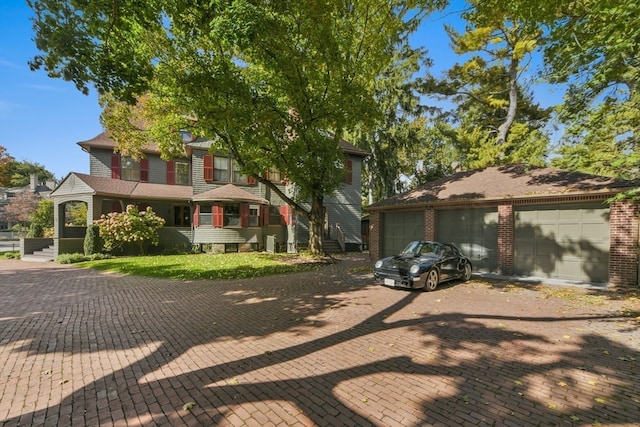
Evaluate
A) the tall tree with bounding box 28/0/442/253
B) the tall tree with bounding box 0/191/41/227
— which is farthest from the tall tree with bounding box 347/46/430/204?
the tall tree with bounding box 0/191/41/227

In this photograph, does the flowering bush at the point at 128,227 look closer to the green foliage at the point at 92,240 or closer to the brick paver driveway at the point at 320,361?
the green foliage at the point at 92,240

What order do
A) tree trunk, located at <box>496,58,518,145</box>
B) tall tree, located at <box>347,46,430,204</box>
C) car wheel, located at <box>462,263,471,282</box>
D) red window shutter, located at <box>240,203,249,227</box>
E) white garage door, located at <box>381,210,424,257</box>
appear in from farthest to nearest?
tall tree, located at <box>347,46,430,204</box> < tree trunk, located at <box>496,58,518,145</box> < red window shutter, located at <box>240,203,249,227</box> < white garage door, located at <box>381,210,424,257</box> < car wheel, located at <box>462,263,471,282</box>

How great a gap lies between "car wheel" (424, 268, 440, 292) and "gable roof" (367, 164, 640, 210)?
16.4 feet

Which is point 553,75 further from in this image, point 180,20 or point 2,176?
point 2,176

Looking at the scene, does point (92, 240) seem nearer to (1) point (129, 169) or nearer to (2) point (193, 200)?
(2) point (193, 200)

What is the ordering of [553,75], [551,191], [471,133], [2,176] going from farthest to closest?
1. [2,176]
2. [471,133]
3. [551,191]
4. [553,75]

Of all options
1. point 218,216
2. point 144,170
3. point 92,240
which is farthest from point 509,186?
point 144,170

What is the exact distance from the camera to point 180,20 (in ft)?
31.2

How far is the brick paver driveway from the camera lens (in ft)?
10.8

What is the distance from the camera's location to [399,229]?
52.6 ft

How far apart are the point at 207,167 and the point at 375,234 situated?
12.8 meters

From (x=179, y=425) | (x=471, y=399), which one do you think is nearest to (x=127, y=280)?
(x=179, y=425)

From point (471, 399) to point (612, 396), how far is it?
1727mm

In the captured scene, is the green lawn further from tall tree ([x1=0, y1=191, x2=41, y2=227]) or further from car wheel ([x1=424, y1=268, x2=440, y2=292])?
tall tree ([x1=0, y1=191, x2=41, y2=227])
